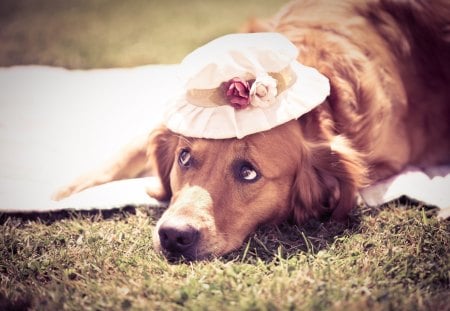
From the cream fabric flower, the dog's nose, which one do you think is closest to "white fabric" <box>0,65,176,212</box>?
the dog's nose

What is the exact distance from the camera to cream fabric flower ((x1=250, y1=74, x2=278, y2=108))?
3.09 meters

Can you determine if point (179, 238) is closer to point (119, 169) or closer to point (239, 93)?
point (239, 93)

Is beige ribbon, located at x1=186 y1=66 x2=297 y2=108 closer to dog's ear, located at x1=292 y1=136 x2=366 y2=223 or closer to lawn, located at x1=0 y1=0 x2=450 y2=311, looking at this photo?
dog's ear, located at x1=292 y1=136 x2=366 y2=223

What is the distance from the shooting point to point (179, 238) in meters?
2.90

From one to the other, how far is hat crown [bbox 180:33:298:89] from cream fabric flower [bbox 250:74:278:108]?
0.07m

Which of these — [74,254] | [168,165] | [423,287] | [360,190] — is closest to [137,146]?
[168,165]

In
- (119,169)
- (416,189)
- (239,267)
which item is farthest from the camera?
(119,169)

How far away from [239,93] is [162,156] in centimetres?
85

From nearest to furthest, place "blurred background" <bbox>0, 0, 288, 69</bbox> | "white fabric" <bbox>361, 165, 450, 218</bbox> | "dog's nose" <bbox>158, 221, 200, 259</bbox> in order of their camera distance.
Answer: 1. "dog's nose" <bbox>158, 221, 200, 259</bbox>
2. "white fabric" <bbox>361, 165, 450, 218</bbox>
3. "blurred background" <bbox>0, 0, 288, 69</bbox>

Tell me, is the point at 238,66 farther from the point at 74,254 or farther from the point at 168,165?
the point at 74,254

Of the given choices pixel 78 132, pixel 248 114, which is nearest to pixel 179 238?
pixel 248 114

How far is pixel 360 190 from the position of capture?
11.9 ft

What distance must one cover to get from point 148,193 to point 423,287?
1.75 meters

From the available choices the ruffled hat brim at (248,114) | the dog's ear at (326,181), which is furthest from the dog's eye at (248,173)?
the dog's ear at (326,181)
